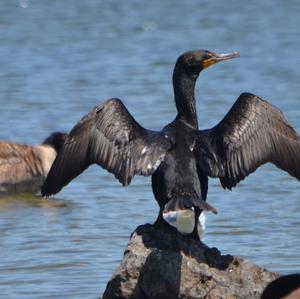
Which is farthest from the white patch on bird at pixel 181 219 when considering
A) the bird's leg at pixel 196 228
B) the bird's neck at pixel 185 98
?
the bird's neck at pixel 185 98

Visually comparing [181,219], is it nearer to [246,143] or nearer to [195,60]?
[246,143]

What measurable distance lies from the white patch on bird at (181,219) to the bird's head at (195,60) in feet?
5.32

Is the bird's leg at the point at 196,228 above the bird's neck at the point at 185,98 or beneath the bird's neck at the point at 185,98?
beneath

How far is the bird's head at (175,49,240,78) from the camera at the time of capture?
28.4 feet

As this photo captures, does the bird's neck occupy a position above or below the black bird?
above

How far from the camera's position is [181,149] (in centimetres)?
798

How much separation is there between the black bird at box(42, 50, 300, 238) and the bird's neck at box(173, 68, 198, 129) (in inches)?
0.7

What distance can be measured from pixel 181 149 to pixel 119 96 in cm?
927

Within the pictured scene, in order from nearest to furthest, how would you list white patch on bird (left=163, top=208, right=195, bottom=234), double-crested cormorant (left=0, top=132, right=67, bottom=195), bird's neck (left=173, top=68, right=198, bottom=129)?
white patch on bird (left=163, top=208, right=195, bottom=234) → bird's neck (left=173, top=68, right=198, bottom=129) → double-crested cormorant (left=0, top=132, right=67, bottom=195)

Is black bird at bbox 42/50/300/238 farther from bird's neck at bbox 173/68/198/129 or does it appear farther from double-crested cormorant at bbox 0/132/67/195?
double-crested cormorant at bbox 0/132/67/195

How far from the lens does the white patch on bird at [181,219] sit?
7.30 metres

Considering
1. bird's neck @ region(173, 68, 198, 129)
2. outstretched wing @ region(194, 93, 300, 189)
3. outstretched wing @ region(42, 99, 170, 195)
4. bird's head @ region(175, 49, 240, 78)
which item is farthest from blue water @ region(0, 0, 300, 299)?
bird's head @ region(175, 49, 240, 78)

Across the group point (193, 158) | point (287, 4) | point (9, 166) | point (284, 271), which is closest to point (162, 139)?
point (193, 158)

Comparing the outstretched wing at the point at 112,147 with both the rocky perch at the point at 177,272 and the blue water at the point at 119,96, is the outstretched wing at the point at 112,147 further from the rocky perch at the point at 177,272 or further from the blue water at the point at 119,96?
the blue water at the point at 119,96
